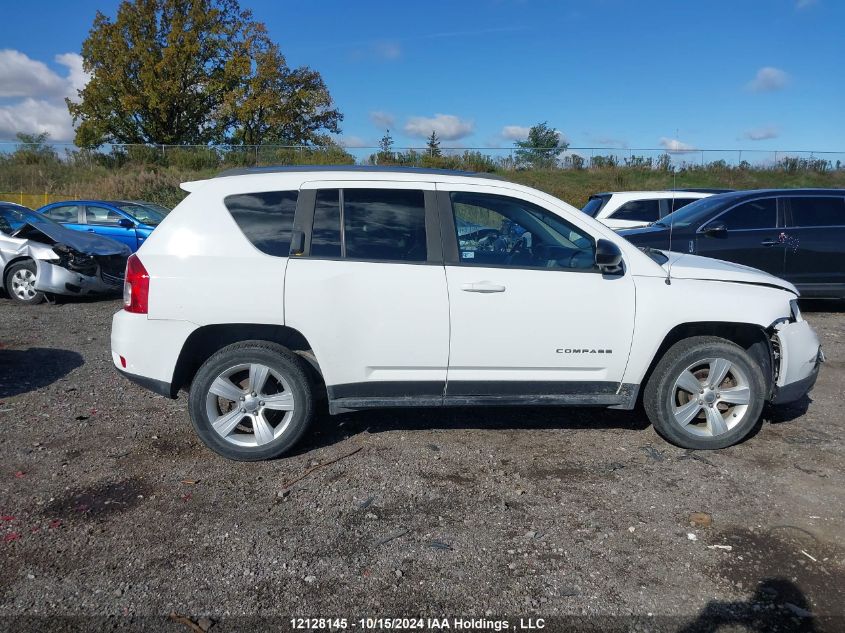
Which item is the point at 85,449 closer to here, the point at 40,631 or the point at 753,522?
the point at 40,631

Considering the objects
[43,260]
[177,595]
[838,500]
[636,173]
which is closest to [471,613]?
[177,595]

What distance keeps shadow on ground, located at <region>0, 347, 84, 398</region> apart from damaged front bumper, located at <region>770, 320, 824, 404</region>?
597 cm

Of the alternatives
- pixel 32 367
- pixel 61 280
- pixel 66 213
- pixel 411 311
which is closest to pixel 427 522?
pixel 411 311

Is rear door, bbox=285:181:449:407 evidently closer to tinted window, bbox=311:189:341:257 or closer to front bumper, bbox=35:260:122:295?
tinted window, bbox=311:189:341:257

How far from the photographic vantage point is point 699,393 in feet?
15.3

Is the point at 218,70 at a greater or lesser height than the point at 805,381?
greater

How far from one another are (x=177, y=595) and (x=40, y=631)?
21.1 inches

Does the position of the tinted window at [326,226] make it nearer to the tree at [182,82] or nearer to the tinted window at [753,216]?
the tinted window at [753,216]

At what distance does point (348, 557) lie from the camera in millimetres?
3408

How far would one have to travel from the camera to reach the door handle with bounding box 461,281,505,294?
439cm

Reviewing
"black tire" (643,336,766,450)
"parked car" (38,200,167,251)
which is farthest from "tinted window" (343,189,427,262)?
"parked car" (38,200,167,251)

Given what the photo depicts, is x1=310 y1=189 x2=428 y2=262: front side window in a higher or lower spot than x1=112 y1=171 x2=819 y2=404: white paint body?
higher

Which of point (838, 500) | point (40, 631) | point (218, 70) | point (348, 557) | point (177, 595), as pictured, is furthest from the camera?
point (218, 70)

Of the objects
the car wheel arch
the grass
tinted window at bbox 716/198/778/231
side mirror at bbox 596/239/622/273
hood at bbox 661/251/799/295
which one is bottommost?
the car wheel arch
